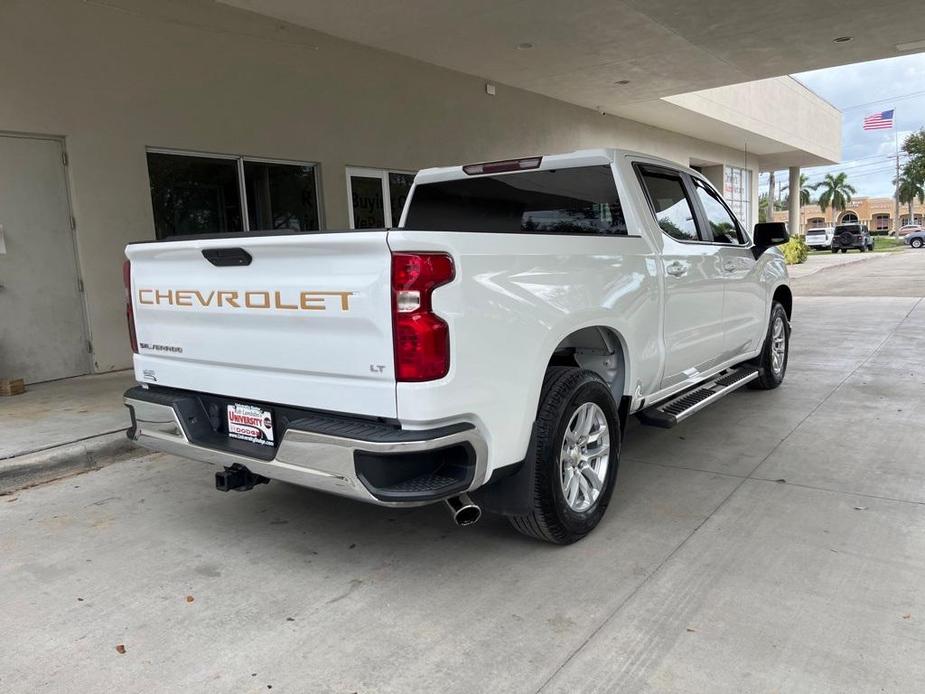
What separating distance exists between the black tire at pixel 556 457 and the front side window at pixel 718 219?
233 centimetres

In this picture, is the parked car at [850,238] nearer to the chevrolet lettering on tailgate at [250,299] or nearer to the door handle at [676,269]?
the door handle at [676,269]

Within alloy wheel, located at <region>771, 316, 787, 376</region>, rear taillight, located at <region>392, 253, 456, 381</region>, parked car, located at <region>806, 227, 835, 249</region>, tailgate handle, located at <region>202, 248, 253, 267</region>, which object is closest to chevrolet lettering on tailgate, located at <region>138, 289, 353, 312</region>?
tailgate handle, located at <region>202, 248, 253, 267</region>

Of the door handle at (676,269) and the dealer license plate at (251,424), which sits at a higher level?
the door handle at (676,269)

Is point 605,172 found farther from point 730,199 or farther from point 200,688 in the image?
point 730,199

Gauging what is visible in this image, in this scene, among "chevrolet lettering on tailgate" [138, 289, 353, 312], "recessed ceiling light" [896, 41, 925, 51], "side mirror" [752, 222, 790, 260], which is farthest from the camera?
"recessed ceiling light" [896, 41, 925, 51]

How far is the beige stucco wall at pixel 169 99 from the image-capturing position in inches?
295

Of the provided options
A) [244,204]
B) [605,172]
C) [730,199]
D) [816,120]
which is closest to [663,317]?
[605,172]

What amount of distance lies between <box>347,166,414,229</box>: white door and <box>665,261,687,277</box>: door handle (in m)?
6.65

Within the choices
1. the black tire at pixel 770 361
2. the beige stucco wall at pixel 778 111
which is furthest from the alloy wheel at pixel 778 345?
the beige stucco wall at pixel 778 111

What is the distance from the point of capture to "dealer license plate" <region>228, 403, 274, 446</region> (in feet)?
10.8

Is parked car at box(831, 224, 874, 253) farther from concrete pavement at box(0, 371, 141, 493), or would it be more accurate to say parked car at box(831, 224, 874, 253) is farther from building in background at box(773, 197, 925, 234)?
building in background at box(773, 197, 925, 234)

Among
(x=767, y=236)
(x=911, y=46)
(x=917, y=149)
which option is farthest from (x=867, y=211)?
(x=767, y=236)

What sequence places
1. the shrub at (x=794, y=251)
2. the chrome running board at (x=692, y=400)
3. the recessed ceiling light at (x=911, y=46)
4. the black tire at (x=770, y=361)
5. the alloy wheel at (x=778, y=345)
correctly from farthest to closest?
the shrub at (x=794, y=251) < the recessed ceiling light at (x=911, y=46) < the alloy wheel at (x=778, y=345) < the black tire at (x=770, y=361) < the chrome running board at (x=692, y=400)

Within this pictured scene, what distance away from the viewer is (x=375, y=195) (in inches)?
444
